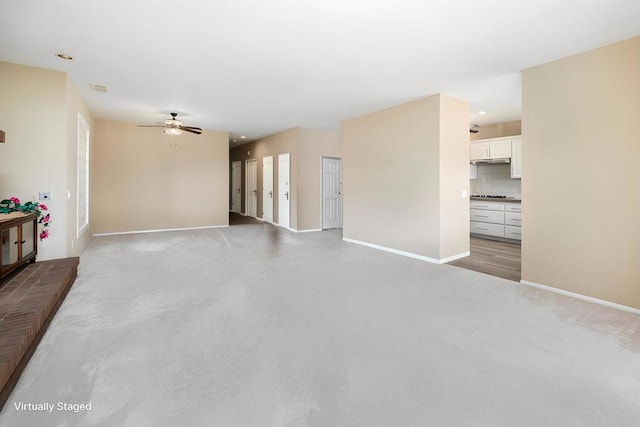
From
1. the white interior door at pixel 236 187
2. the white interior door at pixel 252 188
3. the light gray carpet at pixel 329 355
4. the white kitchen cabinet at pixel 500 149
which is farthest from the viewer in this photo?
the white interior door at pixel 236 187

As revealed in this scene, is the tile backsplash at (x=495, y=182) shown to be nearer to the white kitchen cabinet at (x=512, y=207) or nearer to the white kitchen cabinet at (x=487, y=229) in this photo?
the white kitchen cabinet at (x=512, y=207)

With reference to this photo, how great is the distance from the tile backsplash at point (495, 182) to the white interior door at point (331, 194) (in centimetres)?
340

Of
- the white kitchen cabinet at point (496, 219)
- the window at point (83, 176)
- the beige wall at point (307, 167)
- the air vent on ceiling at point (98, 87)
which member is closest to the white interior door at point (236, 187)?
the beige wall at point (307, 167)

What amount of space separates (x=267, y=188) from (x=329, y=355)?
25.2ft

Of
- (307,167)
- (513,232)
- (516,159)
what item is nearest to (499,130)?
(516,159)

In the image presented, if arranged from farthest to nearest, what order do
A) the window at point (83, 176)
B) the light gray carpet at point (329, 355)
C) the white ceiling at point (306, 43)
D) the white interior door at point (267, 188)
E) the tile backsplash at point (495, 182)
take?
1. the white interior door at point (267, 188)
2. the tile backsplash at point (495, 182)
3. the window at point (83, 176)
4. the white ceiling at point (306, 43)
5. the light gray carpet at point (329, 355)

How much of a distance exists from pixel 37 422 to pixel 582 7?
15.0ft

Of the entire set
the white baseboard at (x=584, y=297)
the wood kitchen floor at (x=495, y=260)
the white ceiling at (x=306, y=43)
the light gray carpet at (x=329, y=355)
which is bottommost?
the light gray carpet at (x=329, y=355)

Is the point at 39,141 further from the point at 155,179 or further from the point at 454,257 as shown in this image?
the point at 454,257

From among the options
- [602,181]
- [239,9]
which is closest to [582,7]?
[602,181]

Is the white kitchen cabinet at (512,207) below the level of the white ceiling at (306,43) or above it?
below

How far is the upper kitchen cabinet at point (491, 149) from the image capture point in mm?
6500

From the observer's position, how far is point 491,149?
22.2 ft

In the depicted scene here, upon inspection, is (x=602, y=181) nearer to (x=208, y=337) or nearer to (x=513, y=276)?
(x=513, y=276)
